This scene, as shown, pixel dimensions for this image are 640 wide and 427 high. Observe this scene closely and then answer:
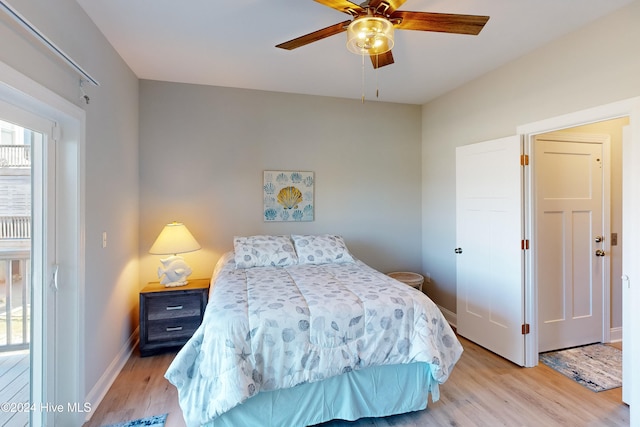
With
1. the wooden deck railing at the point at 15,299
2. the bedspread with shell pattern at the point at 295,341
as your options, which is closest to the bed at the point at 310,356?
the bedspread with shell pattern at the point at 295,341

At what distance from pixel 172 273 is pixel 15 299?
52.9 inches

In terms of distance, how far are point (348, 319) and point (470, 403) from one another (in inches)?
Answer: 44.9

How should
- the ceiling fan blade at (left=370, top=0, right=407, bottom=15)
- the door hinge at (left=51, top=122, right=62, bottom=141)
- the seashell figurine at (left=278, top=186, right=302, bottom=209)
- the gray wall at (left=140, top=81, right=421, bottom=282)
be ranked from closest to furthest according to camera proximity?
1. the ceiling fan blade at (left=370, top=0, right=407, bottom=15)
2. the door hinge at (left=51, top=122, right=62, bottom=141)
3. the gray wall at (left=140, top=81, right=421, bottom=282)
4. the seashell figurine at (left=278, top=186, right=302, bottom=209)

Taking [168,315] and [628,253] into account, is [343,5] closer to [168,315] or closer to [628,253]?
[628,253]

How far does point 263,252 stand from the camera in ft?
9.82

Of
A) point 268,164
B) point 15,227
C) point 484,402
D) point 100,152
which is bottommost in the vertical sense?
point 484,402

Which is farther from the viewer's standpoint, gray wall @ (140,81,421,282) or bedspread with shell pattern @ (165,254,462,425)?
gray wall @ (140,81,421,282)

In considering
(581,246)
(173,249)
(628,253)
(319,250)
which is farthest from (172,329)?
(581,246)

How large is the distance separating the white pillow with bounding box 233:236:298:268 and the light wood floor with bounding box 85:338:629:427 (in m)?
1.12

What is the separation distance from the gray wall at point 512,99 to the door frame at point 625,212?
63 millimetres

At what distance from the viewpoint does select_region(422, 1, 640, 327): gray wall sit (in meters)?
2.01

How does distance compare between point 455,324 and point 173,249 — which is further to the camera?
point 455,324

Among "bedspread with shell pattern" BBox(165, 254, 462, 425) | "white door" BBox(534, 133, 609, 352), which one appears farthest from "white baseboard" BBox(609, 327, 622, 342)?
"bedspread with shell pattern" BBox(165, 254, 462, 425)

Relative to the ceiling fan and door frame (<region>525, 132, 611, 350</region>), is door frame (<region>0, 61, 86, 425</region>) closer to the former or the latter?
the ceiling fan
